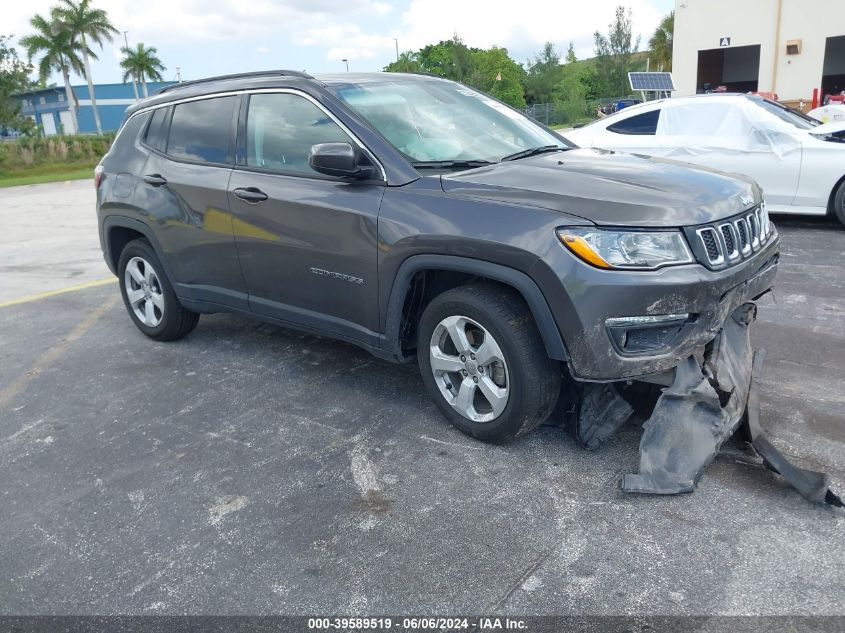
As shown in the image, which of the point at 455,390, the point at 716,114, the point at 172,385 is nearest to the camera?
the point at 455,390

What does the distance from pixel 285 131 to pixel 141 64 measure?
7703cm

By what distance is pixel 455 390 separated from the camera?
12.5ft

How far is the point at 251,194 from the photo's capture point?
4.42 metres

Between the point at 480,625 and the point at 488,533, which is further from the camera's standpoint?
the point at 488,533

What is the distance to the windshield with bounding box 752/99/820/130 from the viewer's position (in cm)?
883

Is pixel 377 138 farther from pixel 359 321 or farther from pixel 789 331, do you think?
pixel 789 331

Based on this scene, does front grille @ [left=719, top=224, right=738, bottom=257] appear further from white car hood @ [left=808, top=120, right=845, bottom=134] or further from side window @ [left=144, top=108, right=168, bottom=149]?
white car hood @ [left=808, top=120, right=845, bottom=134]

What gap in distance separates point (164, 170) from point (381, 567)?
3.39 m

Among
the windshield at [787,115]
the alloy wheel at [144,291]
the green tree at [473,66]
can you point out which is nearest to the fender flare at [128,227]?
the alloy wheel at [144,291]

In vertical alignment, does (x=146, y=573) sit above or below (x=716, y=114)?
below

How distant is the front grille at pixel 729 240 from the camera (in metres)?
3.21

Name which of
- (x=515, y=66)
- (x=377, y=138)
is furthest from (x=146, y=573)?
(x=515, y=66)

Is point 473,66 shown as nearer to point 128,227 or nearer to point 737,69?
point 737,69

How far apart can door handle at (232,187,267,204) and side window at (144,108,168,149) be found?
3.81ft
